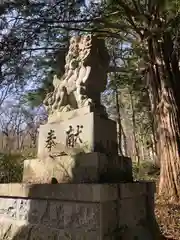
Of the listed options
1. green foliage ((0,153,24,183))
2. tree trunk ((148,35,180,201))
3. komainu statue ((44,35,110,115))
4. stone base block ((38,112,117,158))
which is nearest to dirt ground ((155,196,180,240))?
tree trunk ((148,35,180,201))

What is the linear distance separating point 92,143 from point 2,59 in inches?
136

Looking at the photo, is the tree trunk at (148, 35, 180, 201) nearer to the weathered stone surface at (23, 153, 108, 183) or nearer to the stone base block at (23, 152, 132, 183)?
the stone base block at (23, 152, 132, 183)

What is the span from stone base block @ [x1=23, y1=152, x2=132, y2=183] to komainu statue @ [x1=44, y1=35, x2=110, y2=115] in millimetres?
781

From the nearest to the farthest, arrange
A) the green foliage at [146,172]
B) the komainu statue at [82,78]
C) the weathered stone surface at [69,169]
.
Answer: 1. the weathered stone surface at [69,169]
2. the komainu statue at [82,78]
3. the green foliage at [146,172]

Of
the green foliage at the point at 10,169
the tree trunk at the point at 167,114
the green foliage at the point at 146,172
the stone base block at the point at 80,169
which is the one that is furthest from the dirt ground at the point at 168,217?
the green foliage at the point at 10,169

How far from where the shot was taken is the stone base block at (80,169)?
3.35m

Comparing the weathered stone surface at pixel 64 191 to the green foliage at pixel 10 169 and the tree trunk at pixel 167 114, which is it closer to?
the tree trunk at pixel 167 114

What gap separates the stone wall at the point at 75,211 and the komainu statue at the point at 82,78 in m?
1.24

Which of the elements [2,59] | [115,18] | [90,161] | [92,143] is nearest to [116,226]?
[90,161]

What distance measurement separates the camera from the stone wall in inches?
117

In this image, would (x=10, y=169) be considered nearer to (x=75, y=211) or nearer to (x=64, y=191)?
(x=64, y=191)

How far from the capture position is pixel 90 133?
359 centimetres

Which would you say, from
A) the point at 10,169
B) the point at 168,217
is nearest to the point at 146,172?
the point at 10,169

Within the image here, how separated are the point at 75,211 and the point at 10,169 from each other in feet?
20.8
